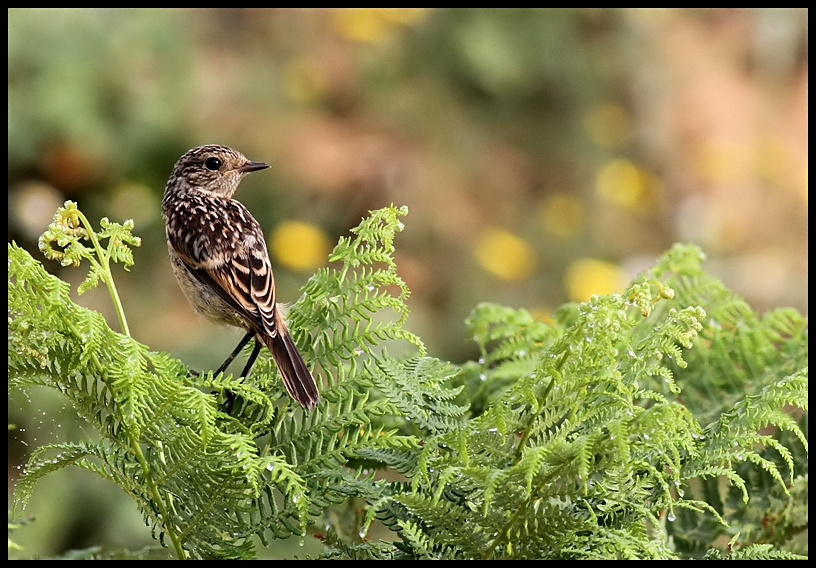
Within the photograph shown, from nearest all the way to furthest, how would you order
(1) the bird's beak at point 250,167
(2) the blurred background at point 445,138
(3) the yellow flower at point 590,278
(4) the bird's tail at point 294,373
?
(4) the bird's tail at point 294,373
(1) the bird's beak at point 250,167
(2) the blurred background at point 445,138
(3) the yellow flower at point 590,278

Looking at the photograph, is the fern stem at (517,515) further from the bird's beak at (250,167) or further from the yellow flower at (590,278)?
the yellow flower at (590,278)

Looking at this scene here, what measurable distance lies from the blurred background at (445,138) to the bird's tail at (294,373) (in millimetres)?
2345

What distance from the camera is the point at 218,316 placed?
2.63 metres

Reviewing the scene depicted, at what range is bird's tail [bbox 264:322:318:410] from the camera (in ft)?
5.06

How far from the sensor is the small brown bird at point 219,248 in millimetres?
2305

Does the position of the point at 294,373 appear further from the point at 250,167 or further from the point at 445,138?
the point at 445,138

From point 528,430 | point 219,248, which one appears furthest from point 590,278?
point 528,430

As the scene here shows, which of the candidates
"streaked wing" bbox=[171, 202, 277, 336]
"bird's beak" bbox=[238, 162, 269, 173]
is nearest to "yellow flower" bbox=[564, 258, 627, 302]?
"bird's beak" bbox=[238, 162, 269, 173]

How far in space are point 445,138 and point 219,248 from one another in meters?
3.79

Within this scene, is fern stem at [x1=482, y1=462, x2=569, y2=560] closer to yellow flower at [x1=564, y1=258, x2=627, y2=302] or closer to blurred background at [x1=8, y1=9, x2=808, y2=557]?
blurred background at [x1=8, y1=9, x2=808, y2=557]

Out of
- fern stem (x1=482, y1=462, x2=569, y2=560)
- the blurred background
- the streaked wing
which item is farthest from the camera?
the blurred background

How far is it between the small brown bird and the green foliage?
444 mm

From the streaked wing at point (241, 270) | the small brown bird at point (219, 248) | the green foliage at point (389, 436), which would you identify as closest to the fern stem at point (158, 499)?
the green foliage at point (389, 436)

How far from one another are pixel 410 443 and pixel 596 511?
0.28m
